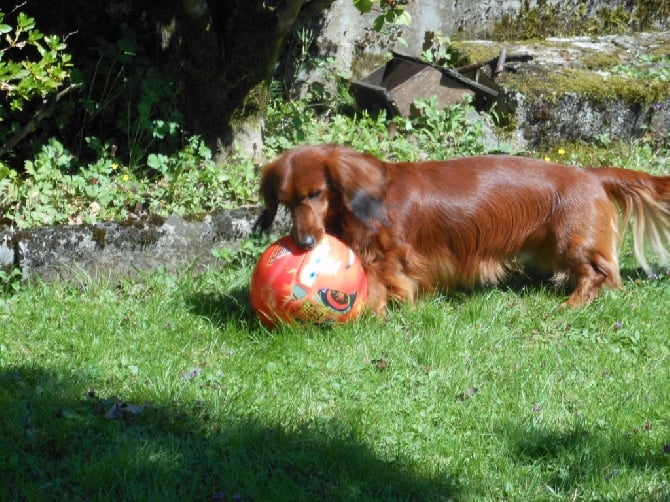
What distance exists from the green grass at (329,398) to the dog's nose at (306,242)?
1.52 ft

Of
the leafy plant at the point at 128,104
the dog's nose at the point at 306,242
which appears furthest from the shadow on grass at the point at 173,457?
the leafy plant at the point at 128,104

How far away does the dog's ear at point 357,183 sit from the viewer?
538 centimetres

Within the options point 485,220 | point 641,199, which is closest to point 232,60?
point 485,220

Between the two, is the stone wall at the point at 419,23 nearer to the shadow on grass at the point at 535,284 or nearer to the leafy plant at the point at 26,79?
the leafy plant at the point at 26,79

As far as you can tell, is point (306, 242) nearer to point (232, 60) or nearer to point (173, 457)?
point (173, 457)

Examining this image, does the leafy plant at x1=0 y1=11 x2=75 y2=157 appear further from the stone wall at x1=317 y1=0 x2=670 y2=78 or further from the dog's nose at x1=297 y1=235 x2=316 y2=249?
the stone wall at x1=317 y1=0 x2=670 y2=78

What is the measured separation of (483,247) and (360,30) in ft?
12.7

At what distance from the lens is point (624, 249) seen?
6551 millimetres

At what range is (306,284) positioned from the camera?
5008 millimetres

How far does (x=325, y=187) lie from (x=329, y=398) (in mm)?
1450

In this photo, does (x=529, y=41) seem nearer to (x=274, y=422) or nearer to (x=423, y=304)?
(x=423, y=304)

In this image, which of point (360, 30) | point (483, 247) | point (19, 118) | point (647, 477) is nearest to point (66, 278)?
point (19, 118)

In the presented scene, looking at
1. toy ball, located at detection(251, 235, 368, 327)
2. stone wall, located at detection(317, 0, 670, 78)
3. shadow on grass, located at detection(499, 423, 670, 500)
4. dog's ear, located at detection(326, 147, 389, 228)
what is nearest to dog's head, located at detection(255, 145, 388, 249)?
dog's ear, located at detection(326, 147, 389, 228)

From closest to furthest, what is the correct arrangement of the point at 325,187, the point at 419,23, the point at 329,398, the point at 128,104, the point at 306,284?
the point at 329,398 < the point at 306,284 < the point at 325,187 < the point at 128,104 < the point at 419,23
